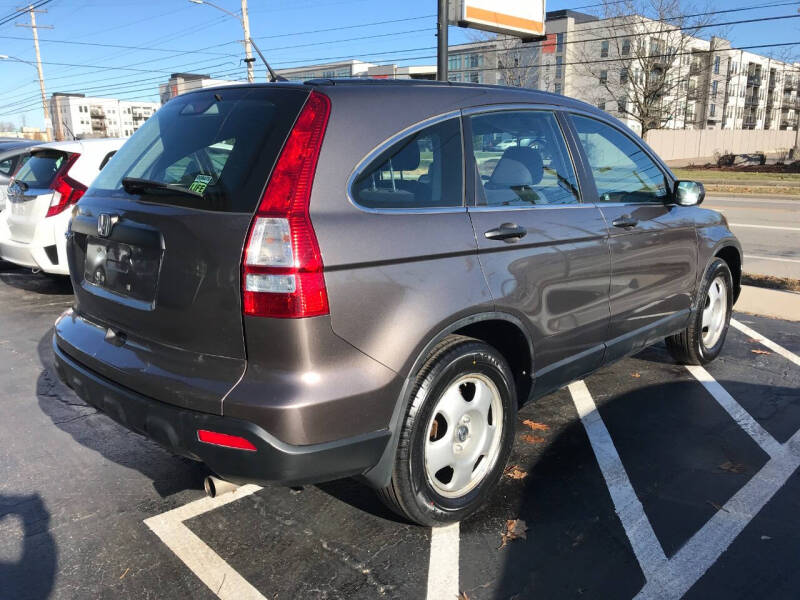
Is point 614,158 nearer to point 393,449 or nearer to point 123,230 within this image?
point 393,449

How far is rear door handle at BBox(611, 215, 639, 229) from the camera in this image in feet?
12.0

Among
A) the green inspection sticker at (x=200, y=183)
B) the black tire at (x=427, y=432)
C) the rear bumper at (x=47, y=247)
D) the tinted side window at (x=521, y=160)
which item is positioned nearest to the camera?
the green inspection sticker at (x=200, y=183)

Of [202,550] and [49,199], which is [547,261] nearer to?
[202,550]

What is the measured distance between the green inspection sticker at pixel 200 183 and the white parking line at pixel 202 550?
149 centimetres

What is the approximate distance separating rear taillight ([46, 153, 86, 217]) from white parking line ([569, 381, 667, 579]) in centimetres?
535

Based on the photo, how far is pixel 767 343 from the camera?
227 inches

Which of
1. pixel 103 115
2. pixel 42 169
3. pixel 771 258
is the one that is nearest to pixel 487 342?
pixel 42 169

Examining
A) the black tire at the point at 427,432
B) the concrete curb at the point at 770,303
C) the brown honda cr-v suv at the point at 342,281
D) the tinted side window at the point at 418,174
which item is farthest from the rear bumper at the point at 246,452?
the concrete curb at the point at 770,303

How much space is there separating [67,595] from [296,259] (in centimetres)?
156

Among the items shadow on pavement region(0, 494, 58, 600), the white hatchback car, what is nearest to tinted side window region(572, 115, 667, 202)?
shadow on pavement region(0, 494, 58, 600)

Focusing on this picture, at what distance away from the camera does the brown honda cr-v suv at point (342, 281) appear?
2.26 meters

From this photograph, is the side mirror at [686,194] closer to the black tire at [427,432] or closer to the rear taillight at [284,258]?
the black tire at [427,432]

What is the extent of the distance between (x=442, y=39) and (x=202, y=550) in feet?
23.7

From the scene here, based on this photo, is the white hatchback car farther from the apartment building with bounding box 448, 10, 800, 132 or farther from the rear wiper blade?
the apartment building with bounding box 448, 10, 800, 132
